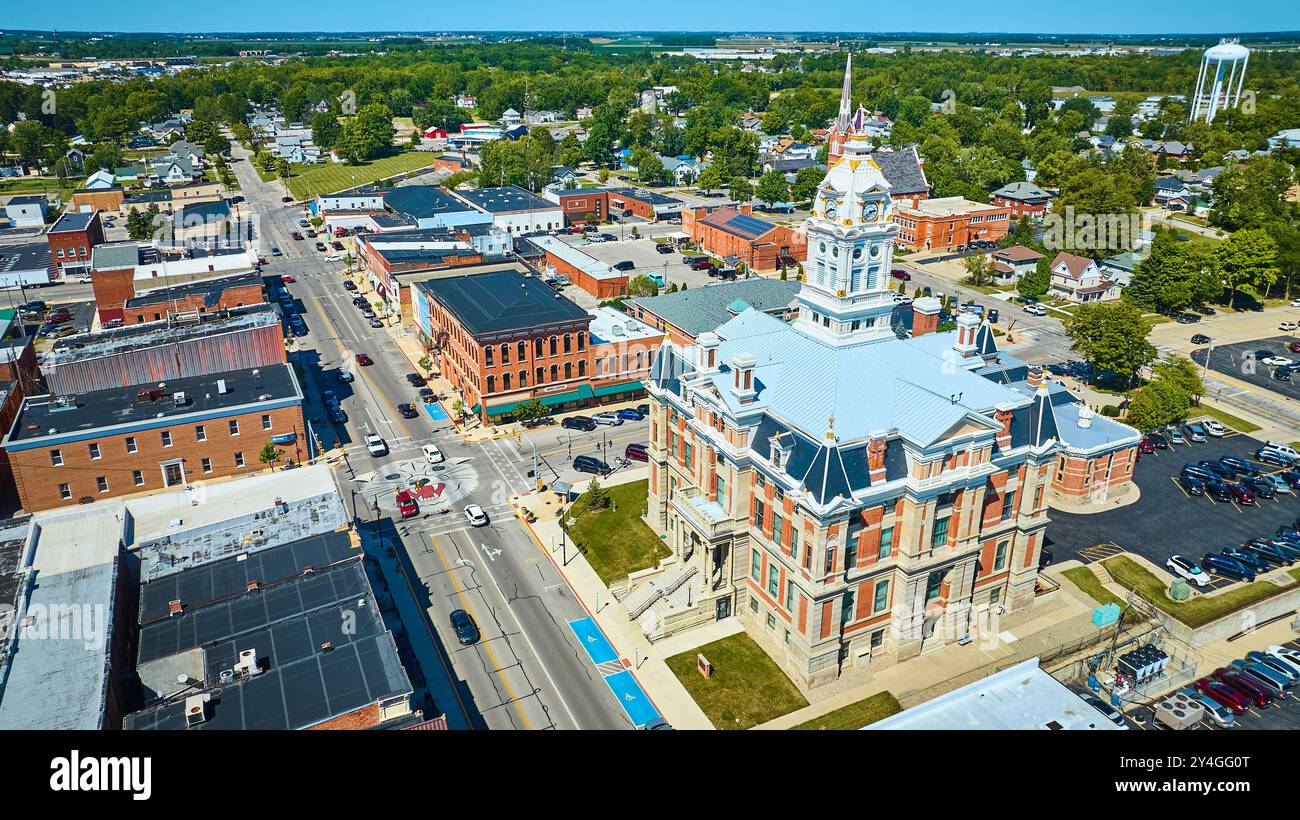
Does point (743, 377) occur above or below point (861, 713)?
above

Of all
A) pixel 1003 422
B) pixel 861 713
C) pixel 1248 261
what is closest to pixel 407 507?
pixel 861 713

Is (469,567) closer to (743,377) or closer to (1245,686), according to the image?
(743,377)

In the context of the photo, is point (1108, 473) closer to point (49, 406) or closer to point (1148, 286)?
point (1148, 286)

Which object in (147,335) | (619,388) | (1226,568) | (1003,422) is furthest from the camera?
(619,388)

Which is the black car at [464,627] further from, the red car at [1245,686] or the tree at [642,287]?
the tree at [642,287]

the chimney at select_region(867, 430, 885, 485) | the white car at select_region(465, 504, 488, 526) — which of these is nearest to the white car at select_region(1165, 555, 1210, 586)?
the chimney at select_region(867, 430, 885, 485)

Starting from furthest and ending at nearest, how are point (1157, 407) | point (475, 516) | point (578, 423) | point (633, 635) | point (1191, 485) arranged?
point (578, 423) → point (1157, 407) → point (1191, 485) → point (475, 516) → point (633, 635)

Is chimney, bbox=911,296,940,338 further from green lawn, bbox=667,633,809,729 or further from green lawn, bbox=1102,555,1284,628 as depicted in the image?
green lawn, bbox=667,633,809,729
